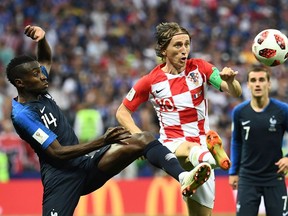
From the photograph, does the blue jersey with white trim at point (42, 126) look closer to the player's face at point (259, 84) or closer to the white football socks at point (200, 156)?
the white football socks at point (200, 156)

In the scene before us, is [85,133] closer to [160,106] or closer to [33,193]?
[33,193]

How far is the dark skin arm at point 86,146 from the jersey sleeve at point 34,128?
6 cm

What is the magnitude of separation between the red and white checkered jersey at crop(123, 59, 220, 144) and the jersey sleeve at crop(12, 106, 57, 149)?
1113 millimetres

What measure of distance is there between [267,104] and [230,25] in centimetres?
1261

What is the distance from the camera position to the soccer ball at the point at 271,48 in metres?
7.79

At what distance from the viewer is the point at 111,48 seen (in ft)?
63.5

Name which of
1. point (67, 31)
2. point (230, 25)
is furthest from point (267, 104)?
point (230, 25)

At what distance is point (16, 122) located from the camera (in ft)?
23.4

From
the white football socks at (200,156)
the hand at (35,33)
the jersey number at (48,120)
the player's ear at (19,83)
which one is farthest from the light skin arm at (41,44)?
the white football socks at (200,156)

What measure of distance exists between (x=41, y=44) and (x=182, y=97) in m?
1.57

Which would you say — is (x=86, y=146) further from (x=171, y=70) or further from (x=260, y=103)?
(x=260, y=103)

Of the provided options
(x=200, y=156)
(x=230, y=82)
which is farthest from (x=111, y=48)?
(x=200, y=156)

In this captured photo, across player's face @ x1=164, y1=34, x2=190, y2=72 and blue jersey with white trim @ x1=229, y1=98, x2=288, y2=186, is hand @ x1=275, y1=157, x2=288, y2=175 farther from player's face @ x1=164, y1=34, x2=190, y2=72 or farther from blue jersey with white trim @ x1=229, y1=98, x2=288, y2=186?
player's face @ x1=164, y1=34, x2=190, y2=72

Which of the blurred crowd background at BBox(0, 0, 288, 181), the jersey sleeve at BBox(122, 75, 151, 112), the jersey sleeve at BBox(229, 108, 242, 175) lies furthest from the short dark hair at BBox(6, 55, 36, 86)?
the blurred crowd background at BBox(0, 0, 288, 181)
